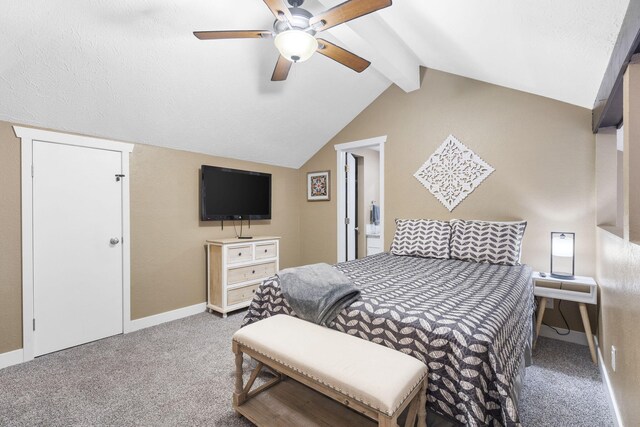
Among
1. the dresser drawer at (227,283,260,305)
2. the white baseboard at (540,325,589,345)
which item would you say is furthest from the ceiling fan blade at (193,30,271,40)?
the white baseboard at (540,325,589,345)

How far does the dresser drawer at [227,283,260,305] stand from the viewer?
3363 mm

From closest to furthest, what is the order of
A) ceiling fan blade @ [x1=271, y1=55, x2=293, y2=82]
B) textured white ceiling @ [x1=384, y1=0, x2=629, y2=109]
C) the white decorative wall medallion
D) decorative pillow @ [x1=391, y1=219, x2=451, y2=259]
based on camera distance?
textured white ceiling @ [x1=384, y1=0, x2=629, y2=109] → ceiling fan blade @ [x1=271, y1=55, x2=293, y2=82] → decorative pillow @ [x1=391, y1=219, x2=451, y2=259] → the white decorative wall medallion

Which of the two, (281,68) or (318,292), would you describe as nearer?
(318,292)

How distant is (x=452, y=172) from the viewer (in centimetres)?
331

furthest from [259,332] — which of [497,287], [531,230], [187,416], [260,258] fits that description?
[531,230]

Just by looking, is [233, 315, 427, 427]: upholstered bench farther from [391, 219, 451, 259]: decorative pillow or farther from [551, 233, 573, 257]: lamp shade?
[551, 233, 573, 257]: lamp shade

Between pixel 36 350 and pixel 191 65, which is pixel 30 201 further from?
pixel 191 65

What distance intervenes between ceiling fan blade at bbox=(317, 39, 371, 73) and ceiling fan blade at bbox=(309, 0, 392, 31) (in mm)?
160

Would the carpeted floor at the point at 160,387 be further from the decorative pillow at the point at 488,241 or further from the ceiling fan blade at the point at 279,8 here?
the ceiling fan blade at the point at 279,8

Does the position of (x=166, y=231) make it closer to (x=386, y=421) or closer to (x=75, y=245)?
(x=75, y=245)

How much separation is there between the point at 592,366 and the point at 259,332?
8.20 feet

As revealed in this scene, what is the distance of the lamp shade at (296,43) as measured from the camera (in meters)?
1.71

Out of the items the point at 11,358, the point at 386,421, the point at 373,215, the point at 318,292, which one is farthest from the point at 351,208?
the point at 11,358

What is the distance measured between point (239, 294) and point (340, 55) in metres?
2.69
